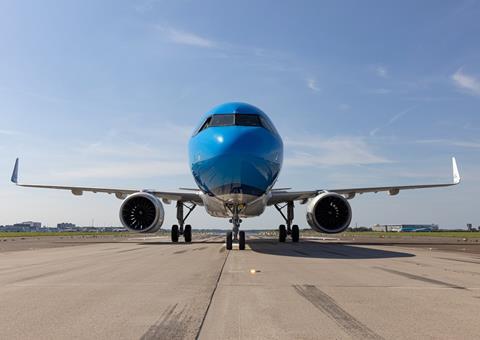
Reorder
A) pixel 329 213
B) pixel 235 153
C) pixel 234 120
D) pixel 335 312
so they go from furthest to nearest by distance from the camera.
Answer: pixel 329 213 < pixel 234 120 < pixel 235 153 < pixel 335 312

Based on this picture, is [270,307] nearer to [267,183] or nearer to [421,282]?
[421,282]

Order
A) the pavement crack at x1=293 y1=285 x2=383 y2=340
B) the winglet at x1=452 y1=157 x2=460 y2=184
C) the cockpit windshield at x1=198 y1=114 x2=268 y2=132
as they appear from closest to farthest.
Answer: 1. the pavement crack at x1=293 y1=285 x2=383 y2=340
2. the cockpit windshield at x1=198 y1=114 x2=268 y2=132
3. the winglet at x1=452 y1=157 x2=460 y2=184

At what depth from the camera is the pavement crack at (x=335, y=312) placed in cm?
417

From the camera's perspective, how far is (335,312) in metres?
5.14

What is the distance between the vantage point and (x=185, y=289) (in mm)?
6934

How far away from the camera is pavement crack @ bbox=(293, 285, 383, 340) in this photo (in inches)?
164

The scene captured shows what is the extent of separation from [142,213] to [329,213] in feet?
28.9

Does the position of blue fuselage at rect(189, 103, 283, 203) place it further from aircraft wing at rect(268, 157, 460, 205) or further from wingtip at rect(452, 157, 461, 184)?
wingtip at rect(452, 157, 461, 184)

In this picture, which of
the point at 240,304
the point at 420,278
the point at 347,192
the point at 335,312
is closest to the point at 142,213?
the point at 347,192

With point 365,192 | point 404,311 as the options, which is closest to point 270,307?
point 404,311

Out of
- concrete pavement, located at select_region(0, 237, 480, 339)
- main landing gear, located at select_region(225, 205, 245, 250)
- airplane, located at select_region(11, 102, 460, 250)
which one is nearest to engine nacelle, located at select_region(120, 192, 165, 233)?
airplane, located at select_region(11, 102, 460, 250)

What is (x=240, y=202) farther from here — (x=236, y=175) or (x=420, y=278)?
(x=420, y=278)

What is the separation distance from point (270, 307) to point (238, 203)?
1133 centimetres

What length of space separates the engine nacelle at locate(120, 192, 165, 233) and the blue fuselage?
147 inches
